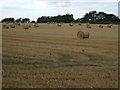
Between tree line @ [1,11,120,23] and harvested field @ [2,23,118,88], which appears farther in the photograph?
tree line @ [1,11,120,23]

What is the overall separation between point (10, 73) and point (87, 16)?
Answer: 318ft

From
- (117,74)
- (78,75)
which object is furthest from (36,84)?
(117,74)

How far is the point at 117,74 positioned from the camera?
8945 mm

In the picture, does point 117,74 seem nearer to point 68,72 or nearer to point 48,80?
point 68,72

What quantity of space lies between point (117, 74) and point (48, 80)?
2383 millimetres

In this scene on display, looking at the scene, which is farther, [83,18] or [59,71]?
[83,18]

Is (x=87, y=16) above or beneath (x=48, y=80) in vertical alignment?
above

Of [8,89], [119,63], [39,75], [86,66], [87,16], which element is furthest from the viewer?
[87,16]

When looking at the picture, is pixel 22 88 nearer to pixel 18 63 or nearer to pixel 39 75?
pixel 39 75

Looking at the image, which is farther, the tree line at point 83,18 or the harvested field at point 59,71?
the tree line at point 83,18

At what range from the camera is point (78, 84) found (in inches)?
298

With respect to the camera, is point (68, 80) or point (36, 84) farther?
point (68, 80)

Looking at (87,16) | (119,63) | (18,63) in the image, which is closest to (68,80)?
(18,63)

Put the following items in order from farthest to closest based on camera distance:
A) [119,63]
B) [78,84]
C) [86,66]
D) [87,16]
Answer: [87,16], [119,63], [86,66], [78,84]
